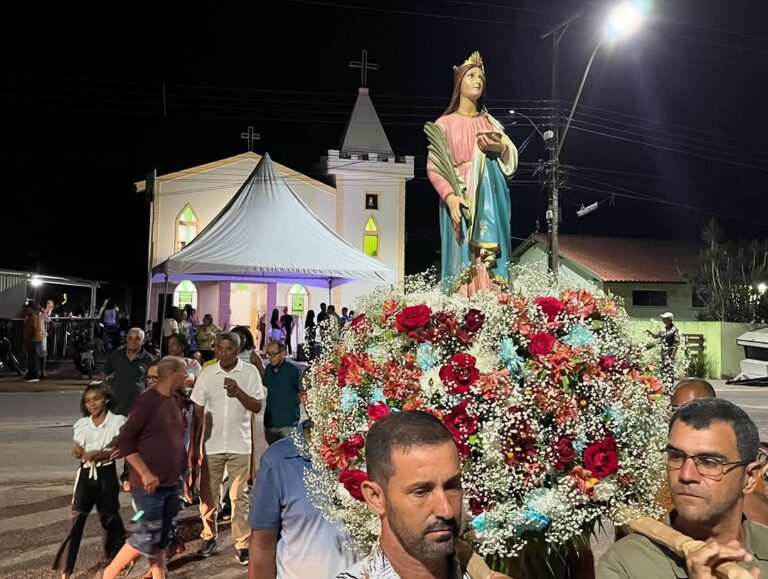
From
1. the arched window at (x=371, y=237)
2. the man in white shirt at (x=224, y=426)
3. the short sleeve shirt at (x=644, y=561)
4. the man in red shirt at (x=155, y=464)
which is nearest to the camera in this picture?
the short sleeve shirt at (x=644, y=561)

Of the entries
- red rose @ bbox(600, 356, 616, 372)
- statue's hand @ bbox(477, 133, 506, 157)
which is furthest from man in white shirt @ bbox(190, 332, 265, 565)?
red rose @ bbox(600, 356, 616, 372)

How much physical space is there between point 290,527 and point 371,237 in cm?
3381

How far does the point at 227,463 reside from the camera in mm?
6441

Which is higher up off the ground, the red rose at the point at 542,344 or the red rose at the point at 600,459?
the red rose at the point at 542,344

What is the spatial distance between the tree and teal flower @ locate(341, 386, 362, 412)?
29276mm

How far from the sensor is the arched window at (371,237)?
36.4 meters

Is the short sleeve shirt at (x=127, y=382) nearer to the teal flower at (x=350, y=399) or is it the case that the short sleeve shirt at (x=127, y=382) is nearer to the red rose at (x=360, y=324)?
the red rose at (x=360, y=324)

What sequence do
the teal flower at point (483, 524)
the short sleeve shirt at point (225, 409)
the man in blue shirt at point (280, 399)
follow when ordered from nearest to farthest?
the teal flower at point (483, 524) < the short sleeve shirt at point (225, 409) < the man in blue shirt at point (280, 399)

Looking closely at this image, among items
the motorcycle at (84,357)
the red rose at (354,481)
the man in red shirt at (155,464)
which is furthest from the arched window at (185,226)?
the red rose at (354,481)

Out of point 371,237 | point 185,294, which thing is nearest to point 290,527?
point 185,294

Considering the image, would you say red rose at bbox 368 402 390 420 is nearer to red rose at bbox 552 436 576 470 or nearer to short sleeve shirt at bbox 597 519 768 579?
red rose at bbox 552 436 576 470

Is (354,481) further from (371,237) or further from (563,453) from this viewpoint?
(371,237)

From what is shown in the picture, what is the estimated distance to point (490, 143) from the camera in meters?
5.53

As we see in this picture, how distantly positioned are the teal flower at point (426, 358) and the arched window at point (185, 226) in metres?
32.3
